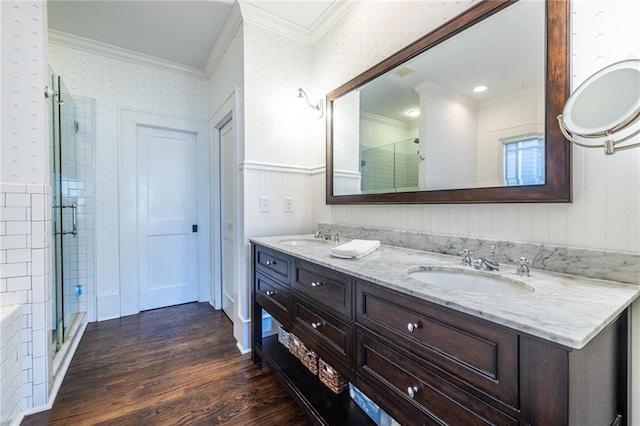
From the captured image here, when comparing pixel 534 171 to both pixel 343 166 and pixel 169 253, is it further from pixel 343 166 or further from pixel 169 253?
pixel 169 253

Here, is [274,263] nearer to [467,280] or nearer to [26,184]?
[467,280]

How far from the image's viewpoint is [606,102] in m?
0.81

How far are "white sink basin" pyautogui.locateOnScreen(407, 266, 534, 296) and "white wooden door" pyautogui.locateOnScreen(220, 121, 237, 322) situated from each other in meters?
1.94

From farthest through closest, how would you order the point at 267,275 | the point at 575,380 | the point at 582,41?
the point at 267,275 < the point at 582,41 < the point at 575,380

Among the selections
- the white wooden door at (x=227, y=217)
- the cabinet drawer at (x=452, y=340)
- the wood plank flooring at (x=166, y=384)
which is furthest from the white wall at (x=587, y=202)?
the white wooden door at (x=227, y=217)

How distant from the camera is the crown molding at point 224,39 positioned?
215 centimetres

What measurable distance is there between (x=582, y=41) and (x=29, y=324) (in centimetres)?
282

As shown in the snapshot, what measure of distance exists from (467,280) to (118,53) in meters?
3.48

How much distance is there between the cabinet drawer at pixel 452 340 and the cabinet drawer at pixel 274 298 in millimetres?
689

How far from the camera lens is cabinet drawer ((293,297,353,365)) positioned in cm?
111

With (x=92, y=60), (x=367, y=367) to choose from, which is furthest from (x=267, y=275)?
(x=92, y=60)

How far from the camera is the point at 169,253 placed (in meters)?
3.05

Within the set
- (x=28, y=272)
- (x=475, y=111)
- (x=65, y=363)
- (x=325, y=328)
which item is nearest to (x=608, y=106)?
(x=475, y=111)

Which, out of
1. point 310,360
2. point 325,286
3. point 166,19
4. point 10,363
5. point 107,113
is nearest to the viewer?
point 325,286
